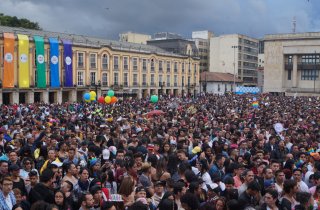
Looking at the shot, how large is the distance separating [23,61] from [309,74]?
1904 inches

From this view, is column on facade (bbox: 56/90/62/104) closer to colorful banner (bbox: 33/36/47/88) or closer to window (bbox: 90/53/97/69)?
colorful banner (bbox: 33/36/47/88)

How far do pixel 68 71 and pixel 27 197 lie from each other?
138 ft

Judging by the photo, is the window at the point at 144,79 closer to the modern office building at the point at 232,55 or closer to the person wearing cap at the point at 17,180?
the modern office building at the point at 232,55

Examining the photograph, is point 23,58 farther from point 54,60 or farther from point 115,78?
point 115,78

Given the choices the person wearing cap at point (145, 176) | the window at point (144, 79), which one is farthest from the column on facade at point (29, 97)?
the person wearing cap at point (145, 176)

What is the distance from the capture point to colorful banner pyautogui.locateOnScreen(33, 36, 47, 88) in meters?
43.1

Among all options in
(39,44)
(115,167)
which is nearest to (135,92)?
(39,44)

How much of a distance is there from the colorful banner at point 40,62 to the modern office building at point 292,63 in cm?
4230

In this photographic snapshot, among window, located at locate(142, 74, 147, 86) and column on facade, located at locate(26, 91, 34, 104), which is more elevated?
window, located at locate(142, 74, 147, 86)

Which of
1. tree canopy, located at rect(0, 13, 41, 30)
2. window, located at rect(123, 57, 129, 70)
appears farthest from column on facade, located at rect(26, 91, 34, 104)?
tree canopy, located at rect(0, 13, 41, 30)

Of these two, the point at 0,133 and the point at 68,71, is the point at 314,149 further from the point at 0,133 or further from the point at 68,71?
the point at 68,71

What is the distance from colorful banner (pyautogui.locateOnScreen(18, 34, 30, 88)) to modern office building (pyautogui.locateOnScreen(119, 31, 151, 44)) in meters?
43.5

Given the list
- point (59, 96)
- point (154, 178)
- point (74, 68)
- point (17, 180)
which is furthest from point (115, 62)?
point (17, 180)

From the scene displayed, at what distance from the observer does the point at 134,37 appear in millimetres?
88625
